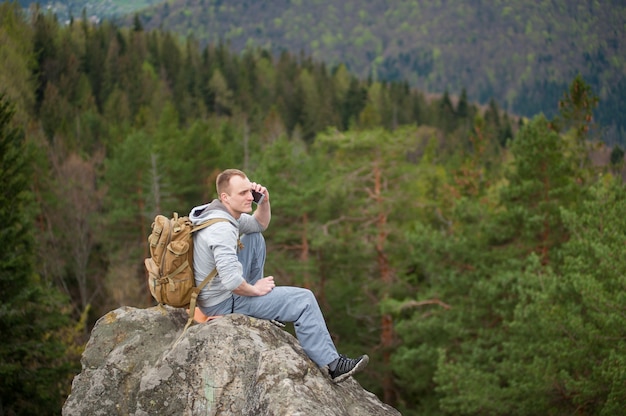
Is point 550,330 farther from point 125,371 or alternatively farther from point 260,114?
point 260,114

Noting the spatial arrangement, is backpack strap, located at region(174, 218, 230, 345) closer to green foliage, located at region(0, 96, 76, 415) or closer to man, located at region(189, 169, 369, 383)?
man, located at region(189, 169, 369, 383)

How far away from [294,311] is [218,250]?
2.71 feet

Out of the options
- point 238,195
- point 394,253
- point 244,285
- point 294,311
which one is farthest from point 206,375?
point 394,253

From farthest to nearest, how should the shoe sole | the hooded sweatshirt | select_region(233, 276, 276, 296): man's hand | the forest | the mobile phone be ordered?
the forest, the mobile phone, select_region(233, 276, 276, 296): man's hand, the hooded sweatshirt, the shoe sole

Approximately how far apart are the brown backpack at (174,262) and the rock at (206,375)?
0.34 meters

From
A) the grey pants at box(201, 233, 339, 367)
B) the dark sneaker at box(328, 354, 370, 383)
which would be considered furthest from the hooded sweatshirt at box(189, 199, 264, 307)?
the dark sneaker at box(328, 354, 370, 383)

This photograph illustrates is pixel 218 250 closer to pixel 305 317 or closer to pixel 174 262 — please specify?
pixel 174 262

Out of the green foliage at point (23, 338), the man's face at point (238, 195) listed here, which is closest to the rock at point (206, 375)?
the man's face at point (238, 195)

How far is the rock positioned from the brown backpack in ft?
1.12

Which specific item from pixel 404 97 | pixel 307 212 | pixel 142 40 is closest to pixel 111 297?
pixel 307 212

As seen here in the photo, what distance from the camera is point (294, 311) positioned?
5.97 metres

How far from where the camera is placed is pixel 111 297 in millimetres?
33062

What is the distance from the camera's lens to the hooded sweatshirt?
5.82 metres

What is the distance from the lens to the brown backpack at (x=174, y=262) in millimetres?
5988
